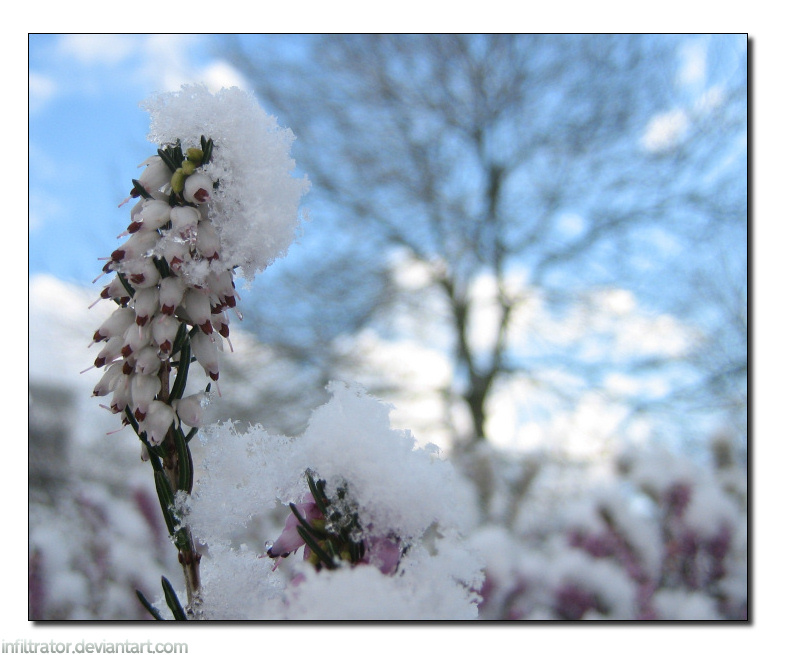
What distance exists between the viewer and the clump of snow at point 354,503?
234 mm

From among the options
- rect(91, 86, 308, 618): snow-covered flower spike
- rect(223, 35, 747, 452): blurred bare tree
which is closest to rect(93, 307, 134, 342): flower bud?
rect(91, 86, 308, 618): snow-covered flower spike

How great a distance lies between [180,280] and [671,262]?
373cm

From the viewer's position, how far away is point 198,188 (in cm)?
29

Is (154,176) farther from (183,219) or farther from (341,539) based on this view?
(341,539)

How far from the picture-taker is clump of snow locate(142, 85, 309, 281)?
31cm

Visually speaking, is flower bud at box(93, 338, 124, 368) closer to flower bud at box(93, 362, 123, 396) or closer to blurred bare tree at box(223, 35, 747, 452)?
flower bud at box(93, 362, 123, 396)

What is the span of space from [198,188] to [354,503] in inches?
6.4

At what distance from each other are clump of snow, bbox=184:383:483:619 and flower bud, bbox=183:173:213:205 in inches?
4.4

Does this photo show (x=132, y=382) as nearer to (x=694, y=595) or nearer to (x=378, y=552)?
(x=378, y=552)

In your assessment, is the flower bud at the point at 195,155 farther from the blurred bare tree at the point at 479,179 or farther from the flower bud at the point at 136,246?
the blurred bare tree at the point at 479,179

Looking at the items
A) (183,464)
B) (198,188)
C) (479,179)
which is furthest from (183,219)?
(479,179)

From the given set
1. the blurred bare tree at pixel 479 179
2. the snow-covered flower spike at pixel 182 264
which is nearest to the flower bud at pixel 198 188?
the snow-covered flower spike at pixel 182 264

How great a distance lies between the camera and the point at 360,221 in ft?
14.0

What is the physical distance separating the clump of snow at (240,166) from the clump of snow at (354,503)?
82 millimetres
